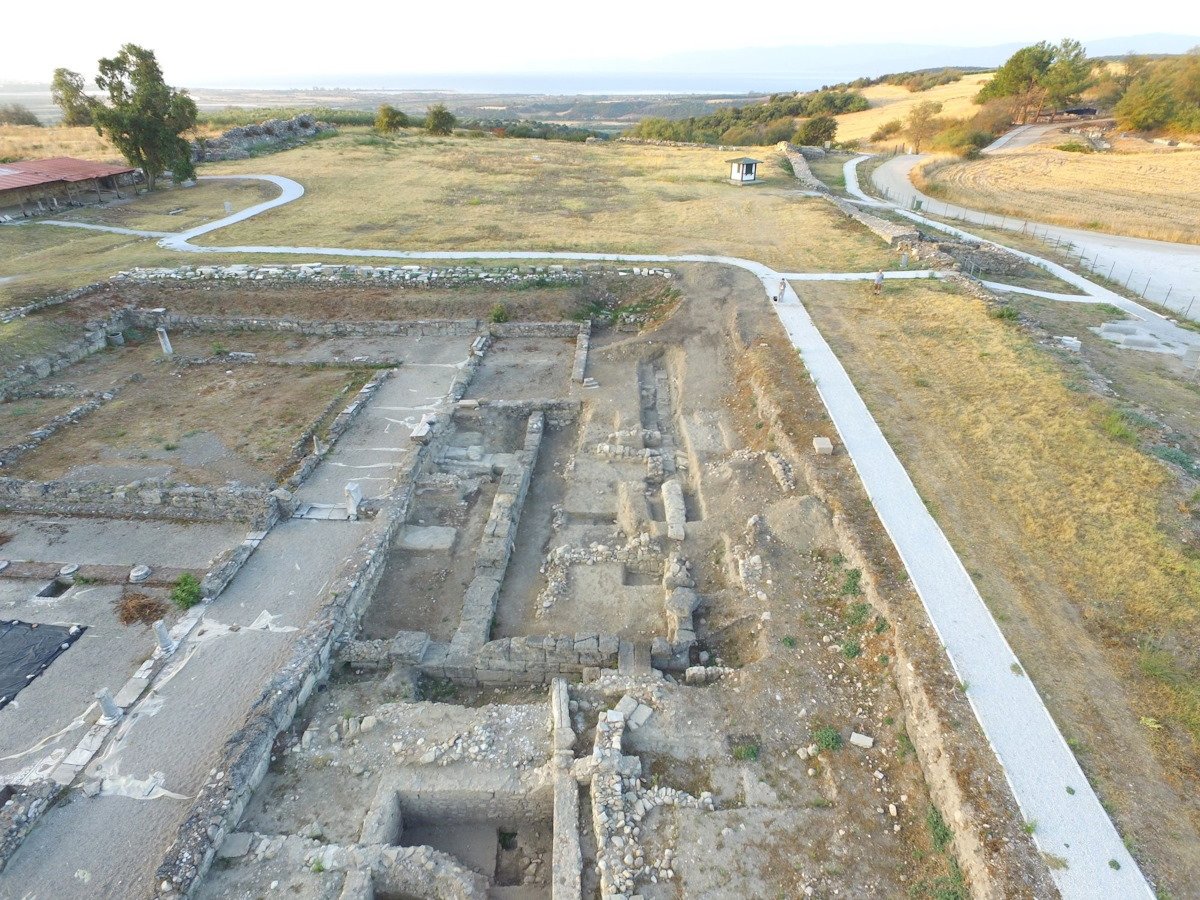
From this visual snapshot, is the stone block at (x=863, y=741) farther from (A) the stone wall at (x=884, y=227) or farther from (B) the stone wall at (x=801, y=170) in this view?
→ (B) the stone wall at (x=801, y=170)

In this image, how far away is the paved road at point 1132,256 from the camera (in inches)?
1047

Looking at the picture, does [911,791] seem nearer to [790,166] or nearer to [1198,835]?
[1198,835]

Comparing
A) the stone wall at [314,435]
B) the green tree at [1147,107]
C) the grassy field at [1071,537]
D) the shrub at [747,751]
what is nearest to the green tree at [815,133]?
the green tree at [1147,107]

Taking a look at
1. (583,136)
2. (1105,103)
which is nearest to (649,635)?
(583,136)

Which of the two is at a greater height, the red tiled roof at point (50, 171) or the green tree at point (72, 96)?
the green tree at point (72, 96)

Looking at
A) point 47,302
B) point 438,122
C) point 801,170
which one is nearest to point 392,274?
point 47,302

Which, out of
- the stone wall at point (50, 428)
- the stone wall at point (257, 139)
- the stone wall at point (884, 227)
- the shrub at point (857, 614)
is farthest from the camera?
the stone wall at point (257, 139)

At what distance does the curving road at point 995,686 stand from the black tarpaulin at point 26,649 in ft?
11.0

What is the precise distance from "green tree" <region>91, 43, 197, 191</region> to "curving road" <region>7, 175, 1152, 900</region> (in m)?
41.6

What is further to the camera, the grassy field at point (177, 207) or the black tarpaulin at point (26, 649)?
the grassy field at point (177, 207)

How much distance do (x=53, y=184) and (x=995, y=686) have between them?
158ft

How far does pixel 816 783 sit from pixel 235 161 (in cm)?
5828

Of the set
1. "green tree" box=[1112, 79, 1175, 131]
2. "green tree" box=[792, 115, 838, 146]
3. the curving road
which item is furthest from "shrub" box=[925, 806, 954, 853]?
"green tree" box=[1112, 79, 1175, 131]

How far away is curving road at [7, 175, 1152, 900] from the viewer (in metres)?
7.45
